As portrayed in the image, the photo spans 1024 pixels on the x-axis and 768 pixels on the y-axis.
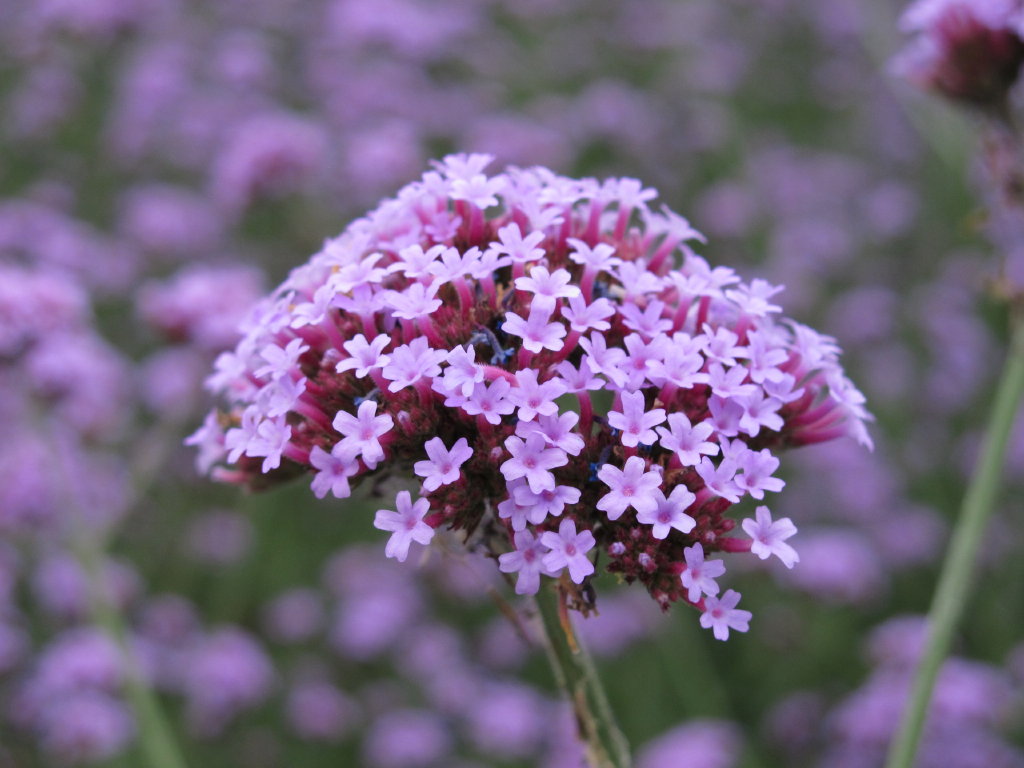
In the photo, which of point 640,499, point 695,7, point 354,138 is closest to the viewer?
point 640,499

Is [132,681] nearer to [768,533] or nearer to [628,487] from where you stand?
[628,487]

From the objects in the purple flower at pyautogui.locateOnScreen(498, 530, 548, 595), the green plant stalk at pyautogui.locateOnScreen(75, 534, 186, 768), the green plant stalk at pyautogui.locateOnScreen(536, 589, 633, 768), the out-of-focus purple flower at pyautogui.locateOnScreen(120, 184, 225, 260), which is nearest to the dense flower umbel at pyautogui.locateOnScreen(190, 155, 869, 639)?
the purple flower at pyautogui.locateOnScreen(498, 530, 548, 595)

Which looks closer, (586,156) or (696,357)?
(696,357)

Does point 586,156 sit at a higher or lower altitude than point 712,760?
higher

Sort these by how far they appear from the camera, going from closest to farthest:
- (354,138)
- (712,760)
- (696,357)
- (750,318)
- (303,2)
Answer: (696,357) < (750,318) < (712,760) < (354,138) < (303,2)

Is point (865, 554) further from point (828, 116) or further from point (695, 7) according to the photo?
point (828, 116)

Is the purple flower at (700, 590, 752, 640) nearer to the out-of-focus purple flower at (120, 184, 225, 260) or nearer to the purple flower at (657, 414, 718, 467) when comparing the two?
the purple flower at (657, 414, 718, 467)

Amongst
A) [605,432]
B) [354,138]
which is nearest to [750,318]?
[605,432]

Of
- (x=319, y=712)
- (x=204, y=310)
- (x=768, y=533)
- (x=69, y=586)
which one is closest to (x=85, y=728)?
(x=69, y=586)
